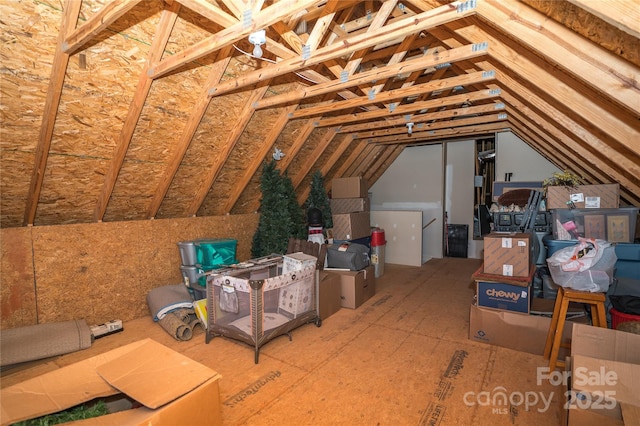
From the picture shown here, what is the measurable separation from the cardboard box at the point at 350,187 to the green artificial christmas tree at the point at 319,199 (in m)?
0.38

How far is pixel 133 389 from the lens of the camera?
1.37 m

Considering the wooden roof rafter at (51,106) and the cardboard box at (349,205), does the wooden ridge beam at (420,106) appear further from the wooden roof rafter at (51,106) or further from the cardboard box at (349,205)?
the wooden roof rafter at (51,106)

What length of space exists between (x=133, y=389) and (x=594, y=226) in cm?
398

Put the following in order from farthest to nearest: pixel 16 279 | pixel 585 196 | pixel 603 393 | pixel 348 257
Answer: pixel 348 257, pixel 585 196, pixel 16 279, pixel 603 393

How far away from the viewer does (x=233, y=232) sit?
5004 millimetres

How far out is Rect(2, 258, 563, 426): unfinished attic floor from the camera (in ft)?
6.75

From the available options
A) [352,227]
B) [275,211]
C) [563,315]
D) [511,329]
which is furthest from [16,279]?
[563,315]

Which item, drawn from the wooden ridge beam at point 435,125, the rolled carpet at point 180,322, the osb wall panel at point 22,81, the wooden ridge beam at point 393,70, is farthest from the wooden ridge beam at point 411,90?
the rolled carpet at point 180,322

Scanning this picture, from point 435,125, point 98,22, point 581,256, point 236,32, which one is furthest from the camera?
point 435,125

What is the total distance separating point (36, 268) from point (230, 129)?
96.6 inches

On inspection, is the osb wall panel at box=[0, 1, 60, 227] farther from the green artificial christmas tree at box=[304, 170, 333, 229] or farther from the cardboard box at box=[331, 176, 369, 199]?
the cardboard box at box=[331, 176, 369, 199]

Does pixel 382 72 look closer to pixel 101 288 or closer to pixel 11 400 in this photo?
pixel 11 400

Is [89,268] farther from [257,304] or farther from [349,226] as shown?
[349,226]

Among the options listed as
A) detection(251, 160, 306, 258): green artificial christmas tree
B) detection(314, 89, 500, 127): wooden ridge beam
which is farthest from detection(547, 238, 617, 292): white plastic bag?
detection(251, 160, 306, 258): green artificial christmas tree
